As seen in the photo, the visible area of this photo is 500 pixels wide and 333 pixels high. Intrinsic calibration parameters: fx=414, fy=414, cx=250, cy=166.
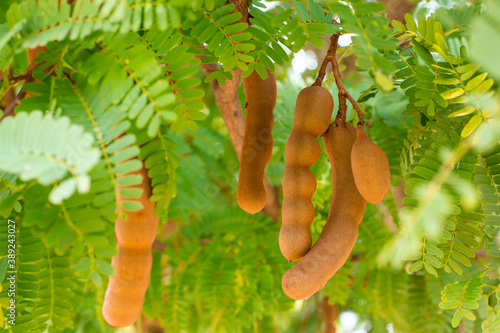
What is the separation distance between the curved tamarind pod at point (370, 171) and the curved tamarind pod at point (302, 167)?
Result: 62 millimetres

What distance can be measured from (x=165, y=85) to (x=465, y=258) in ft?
1.34

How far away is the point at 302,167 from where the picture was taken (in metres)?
0.49

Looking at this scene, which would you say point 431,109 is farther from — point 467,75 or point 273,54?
point 273,54

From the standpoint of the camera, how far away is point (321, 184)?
843mm

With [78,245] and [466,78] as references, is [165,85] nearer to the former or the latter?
[78,245]

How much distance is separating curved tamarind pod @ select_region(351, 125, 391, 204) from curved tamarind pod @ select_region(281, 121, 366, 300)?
41mm

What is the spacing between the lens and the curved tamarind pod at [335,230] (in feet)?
1.40

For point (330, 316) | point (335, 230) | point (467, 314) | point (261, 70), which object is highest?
point (261, 70)

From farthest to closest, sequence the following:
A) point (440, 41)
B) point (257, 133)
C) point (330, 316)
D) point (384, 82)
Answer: point (330, 316)
point (257, 133)
point (440, 41)
point (384, 82)

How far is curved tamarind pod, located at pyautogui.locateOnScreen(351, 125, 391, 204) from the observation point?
433 mm

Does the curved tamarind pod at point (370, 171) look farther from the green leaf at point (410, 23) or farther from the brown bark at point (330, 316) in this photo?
the brown bark at point (330, 316)

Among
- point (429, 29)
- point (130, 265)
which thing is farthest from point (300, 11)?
point (130, 265)

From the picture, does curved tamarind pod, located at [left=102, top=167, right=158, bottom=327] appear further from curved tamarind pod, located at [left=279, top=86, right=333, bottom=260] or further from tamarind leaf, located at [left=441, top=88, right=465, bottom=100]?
tamarind leaf, located at [left=441, top=88, right=465, bottom=100]

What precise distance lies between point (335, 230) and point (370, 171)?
8 centimetres
